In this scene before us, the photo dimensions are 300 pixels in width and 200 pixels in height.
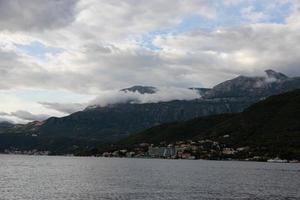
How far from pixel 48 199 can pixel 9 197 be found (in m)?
10.3

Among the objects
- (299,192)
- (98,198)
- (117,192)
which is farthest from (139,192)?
(299,192)

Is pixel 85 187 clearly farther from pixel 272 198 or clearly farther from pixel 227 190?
pixel 272 198

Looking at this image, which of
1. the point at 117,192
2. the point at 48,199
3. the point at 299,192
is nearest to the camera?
the point at 48,199

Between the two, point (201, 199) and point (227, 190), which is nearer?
point (201, 199)

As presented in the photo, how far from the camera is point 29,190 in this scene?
13638 cm

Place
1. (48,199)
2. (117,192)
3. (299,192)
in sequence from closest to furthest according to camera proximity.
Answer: (48,199) → (117,192) → (299,192)

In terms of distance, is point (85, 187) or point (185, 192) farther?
point (85, 187)

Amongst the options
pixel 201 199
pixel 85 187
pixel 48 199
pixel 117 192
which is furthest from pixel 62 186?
pixel 201 199

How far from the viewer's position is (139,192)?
438ft

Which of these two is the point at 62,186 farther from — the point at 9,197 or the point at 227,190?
the point at 227,190

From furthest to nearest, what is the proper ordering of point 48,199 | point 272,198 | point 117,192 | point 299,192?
point 299,192, point 117,192, point 272,198, point 48,199

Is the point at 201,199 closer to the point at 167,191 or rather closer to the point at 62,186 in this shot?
the point at 167,191

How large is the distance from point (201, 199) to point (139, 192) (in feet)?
66.7

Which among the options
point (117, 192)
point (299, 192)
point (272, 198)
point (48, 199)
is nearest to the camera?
point (48, 199)
